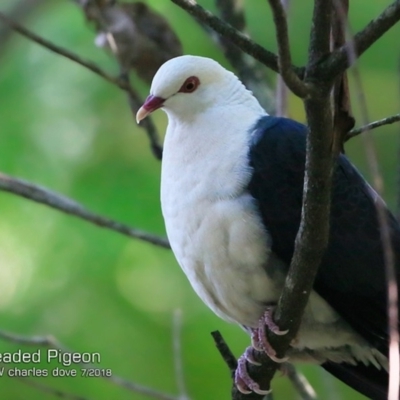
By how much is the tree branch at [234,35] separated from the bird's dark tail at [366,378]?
5.71 ft

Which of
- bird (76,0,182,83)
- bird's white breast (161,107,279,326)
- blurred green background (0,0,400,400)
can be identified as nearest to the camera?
bird's white breast (161,107,279,326)

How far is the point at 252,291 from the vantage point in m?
2.88

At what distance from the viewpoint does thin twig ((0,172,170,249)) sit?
11.3 feet

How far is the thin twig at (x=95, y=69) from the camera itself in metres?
3.16

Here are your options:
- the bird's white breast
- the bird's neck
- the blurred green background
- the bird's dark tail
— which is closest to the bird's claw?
the bird's white breast

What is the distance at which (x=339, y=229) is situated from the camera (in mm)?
2867

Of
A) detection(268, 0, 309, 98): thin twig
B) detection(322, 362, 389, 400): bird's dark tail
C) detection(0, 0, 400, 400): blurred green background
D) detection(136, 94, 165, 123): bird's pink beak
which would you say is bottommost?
detection(0, 0, 400, 400): blurred green background

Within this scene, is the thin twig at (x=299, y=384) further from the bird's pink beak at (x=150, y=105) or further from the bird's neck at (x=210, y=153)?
the bird's pink beak at (x=150, y=105)

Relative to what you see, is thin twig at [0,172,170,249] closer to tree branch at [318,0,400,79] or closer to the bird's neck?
the bird's neck

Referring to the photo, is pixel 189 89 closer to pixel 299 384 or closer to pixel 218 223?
pixel 218 223

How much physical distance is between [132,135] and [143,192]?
72cm

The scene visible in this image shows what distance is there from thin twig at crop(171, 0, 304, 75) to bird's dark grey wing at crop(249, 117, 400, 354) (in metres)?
0.92

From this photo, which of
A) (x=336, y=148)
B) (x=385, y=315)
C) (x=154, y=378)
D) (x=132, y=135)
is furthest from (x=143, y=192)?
(x=336, y=148)

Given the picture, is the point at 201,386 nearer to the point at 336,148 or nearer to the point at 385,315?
the point at 385,315
